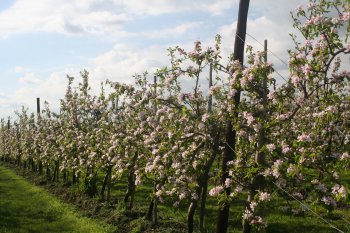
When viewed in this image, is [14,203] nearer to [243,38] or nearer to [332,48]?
[243,38]

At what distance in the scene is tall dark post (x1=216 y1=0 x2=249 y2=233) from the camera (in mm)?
9755

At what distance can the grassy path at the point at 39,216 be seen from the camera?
1541 centimetres

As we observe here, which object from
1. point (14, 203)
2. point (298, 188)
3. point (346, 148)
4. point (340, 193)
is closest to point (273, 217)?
point (346, 148)

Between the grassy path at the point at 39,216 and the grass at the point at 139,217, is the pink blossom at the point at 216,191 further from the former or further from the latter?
the grassy path at the point at 39,216

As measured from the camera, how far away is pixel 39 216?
1800 centimetres

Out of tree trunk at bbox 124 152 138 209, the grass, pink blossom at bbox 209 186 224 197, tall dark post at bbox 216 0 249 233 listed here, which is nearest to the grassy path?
the grass

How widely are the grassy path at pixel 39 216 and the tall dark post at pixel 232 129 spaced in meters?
5.87

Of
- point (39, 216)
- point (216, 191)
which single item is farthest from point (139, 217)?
point (216, 191)

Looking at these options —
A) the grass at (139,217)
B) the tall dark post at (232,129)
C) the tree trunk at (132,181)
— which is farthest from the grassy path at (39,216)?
the tall dark post at (232,129)

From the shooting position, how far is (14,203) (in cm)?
2103

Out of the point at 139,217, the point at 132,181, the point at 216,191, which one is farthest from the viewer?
the point at 132,181

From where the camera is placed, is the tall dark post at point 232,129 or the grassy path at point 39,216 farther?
the grassy path at point 39,216

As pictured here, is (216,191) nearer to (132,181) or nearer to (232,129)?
(232,129)

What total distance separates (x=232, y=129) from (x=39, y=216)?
12.3m
